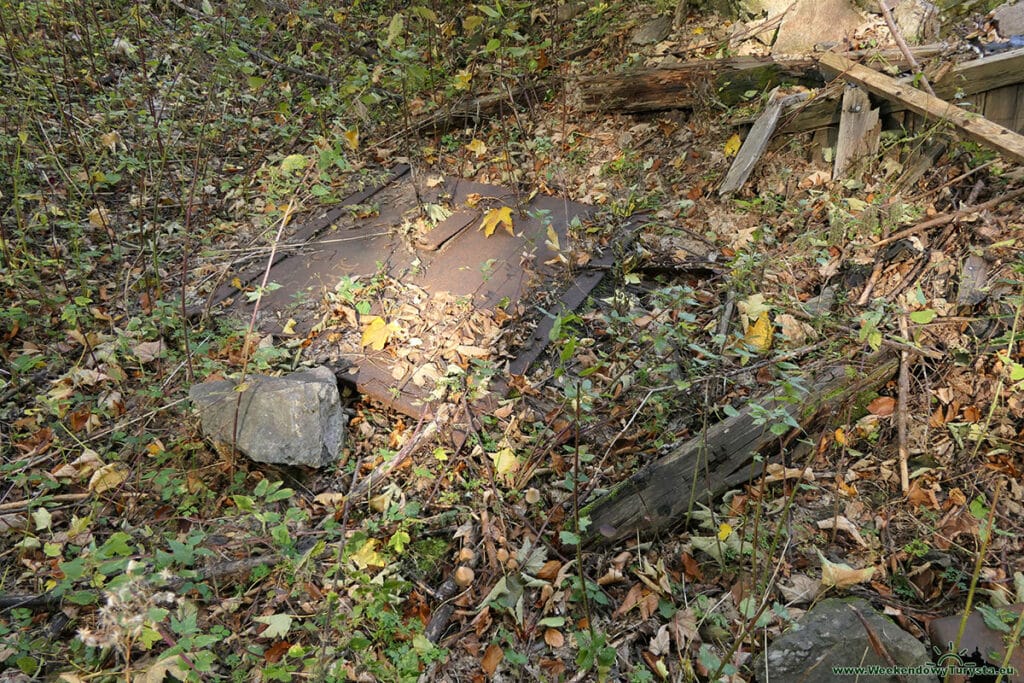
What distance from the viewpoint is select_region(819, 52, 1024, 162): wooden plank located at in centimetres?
338

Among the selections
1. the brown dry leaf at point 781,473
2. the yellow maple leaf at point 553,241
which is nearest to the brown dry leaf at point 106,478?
the yellow maple leaf at point 553,241

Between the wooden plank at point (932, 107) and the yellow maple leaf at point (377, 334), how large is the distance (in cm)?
333

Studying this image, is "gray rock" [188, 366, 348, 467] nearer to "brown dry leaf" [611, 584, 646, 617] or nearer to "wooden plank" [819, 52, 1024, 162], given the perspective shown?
"brown dry leaf" [611, 584, 646, 617]

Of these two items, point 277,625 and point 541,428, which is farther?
point 541,428

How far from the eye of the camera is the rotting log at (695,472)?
2570mm

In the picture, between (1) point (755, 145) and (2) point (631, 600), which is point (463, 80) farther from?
(2) point (631, 600)

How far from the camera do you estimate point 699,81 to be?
4562 millimetres

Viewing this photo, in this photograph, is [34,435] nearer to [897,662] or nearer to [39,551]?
[39,551]

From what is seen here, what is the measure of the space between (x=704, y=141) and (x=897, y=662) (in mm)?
3580

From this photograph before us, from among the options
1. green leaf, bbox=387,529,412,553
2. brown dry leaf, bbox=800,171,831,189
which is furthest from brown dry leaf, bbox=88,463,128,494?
brown dry leaf, bbox=800,171,831,189

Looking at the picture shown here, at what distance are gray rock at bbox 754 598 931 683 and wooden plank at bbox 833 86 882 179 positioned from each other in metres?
2.97

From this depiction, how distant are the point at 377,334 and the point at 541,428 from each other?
1152 mm

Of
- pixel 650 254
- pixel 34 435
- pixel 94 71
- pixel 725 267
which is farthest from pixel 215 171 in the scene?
pixel 725 267

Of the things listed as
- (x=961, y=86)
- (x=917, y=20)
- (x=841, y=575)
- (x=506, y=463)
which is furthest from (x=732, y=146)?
(x=841, y=575)
